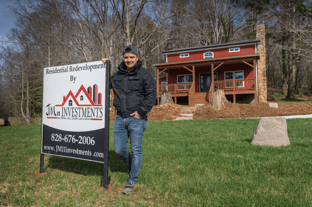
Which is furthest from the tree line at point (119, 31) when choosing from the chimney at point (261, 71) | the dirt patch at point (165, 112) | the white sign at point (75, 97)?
the white sign at point (75, 97)

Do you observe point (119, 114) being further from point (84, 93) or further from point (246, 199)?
point (246, 199)

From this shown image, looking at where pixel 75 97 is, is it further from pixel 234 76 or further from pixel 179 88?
pixel 234 76

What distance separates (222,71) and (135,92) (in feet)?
63.2

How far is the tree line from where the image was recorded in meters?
14.9

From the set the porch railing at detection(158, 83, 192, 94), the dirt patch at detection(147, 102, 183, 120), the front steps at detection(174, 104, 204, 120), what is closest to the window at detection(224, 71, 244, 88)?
the porch railing at detection(158, 83, 192, 94)

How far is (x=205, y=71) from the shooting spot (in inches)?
837

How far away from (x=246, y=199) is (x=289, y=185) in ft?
2.74

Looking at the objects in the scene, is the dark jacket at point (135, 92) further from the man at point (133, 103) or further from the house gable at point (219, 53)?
the house gable at point (219, 53)

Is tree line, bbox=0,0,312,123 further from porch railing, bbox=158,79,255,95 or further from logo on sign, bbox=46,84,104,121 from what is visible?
Answer: logo on sign, bbox=46,84,104,121

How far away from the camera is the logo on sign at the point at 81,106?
10.6ft

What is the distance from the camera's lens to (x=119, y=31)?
19.5m

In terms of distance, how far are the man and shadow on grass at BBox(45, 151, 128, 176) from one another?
87 centimetres

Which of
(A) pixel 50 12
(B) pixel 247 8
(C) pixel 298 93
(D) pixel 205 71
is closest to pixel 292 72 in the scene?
(C) pixel 298 93

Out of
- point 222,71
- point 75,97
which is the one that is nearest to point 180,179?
point 75,97
